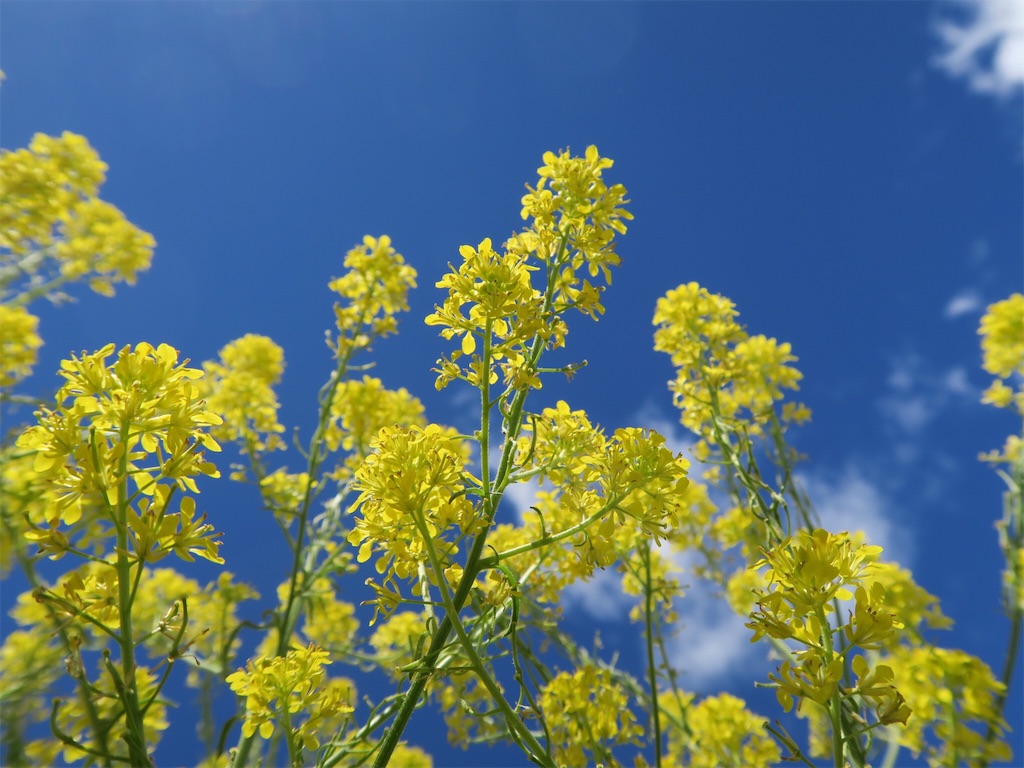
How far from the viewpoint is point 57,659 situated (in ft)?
6.79

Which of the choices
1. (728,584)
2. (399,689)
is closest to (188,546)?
(399,689)

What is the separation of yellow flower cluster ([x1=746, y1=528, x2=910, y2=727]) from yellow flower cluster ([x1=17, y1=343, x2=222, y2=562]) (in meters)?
→ 1.14

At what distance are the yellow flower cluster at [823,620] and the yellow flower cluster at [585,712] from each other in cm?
143

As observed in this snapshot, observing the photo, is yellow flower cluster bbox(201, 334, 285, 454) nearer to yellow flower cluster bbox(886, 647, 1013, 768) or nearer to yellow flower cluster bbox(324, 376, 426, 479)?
yellow flower cluster bbox(324, 376, 426, 479)

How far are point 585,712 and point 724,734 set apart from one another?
1.43 m

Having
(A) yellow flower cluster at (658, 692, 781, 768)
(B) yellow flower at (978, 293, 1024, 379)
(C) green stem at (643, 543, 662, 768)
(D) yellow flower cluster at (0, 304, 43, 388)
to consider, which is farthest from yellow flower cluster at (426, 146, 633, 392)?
(B) yellow flower at (978, 293, 1024, 379)

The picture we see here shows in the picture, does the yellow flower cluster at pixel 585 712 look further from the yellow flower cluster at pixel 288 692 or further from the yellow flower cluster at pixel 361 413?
the yellow flower cluster at pixel 361 413

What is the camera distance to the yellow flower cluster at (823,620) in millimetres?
1123

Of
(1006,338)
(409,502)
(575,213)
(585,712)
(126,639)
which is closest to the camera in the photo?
(126,639)

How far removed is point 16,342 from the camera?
4.27m

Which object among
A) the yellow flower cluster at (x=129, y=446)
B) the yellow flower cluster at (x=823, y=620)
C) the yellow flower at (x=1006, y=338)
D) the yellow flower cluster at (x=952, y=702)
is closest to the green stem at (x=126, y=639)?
the yellow flower cluster at (x=129, y=446)

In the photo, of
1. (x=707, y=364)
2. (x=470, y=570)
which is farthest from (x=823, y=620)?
(x=707, y=364)

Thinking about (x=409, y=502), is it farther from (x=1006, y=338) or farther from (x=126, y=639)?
(x=1006, y=338)

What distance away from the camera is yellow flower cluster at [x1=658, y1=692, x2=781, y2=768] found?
3.23m
